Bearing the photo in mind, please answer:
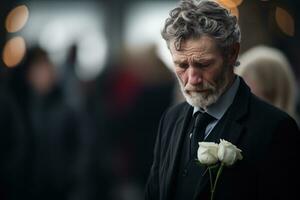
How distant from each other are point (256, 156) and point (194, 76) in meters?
0.47

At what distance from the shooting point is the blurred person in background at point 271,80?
19.3 ft

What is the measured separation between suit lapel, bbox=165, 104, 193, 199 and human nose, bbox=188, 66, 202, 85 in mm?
356

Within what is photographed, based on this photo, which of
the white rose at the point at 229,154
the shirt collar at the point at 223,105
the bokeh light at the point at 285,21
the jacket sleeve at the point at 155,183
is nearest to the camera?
the white rose at the point at 229,154

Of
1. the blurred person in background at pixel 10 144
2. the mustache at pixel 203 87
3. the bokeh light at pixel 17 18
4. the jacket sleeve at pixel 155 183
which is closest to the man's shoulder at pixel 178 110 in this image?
the jacket sleeve at pixel 155 183

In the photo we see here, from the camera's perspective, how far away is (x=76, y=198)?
9.82 m

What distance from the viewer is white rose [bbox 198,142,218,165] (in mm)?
4172

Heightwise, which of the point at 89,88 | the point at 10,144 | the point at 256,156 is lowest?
the point at 89,88

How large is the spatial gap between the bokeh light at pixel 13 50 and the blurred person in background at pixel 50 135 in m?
2.76

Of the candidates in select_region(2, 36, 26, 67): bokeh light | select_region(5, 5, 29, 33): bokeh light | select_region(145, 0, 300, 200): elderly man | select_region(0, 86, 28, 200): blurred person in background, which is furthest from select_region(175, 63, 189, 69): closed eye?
select_region(5, 5, 29, 33): bokeh light

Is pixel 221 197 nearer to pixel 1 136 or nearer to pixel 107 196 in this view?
pixel 1 136

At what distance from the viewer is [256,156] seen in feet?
13.8

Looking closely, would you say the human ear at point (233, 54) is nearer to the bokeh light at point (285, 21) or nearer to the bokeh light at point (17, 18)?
the bokeh light at point (285, 21)

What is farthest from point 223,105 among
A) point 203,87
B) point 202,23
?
point 202,23

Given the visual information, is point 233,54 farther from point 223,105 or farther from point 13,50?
point 13,50
